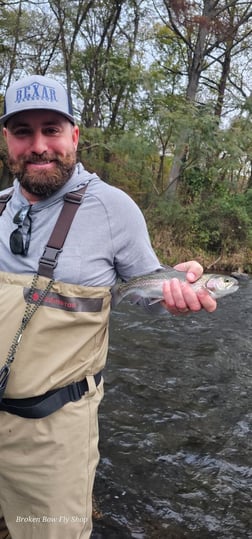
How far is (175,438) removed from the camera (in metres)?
5.05

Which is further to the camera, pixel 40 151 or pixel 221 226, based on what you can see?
pixel 221 226

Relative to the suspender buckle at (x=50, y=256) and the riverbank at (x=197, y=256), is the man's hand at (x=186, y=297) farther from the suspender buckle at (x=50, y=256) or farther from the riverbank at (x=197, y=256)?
the riverbank at (x=197, y=256)

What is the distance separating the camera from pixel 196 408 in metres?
5.79

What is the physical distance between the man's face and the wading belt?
0.14 meters

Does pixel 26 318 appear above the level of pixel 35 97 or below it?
below

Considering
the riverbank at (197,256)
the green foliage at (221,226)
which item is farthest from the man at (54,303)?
the green foliage at (221,226)

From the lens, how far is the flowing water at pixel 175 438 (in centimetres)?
380

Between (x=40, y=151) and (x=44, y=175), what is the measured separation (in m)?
0.12

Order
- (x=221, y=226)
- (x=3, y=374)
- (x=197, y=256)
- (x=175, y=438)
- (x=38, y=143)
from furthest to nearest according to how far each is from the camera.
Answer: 1. (x=221, y=226)
2. (x=197, y=256)
3. (x=175, y=438)
4. (x=38, y=143)
5. (x=3, y=374)

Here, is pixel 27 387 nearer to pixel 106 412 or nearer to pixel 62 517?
pixel 62 517

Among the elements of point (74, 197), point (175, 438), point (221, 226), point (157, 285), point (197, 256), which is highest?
point (74, 197)

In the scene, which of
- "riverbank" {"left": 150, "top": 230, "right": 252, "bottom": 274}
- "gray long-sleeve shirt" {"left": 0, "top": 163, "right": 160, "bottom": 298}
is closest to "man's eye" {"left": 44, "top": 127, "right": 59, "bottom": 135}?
"gray long-sleeve shirt" {"left": 0, "top": 163, "right": 160, "bottom": 298}

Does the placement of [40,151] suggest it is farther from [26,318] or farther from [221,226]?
[221,226]

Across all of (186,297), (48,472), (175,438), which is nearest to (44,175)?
(186,297)
